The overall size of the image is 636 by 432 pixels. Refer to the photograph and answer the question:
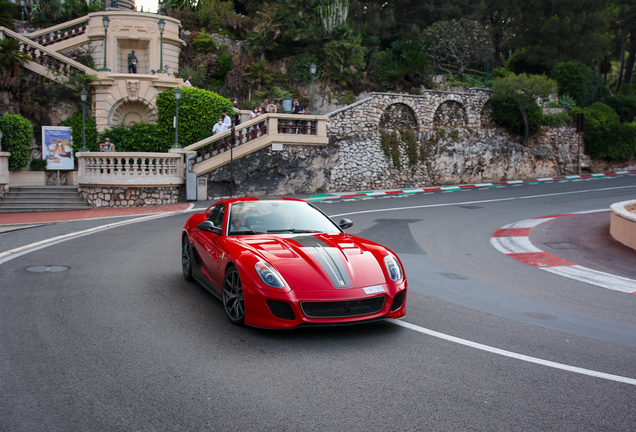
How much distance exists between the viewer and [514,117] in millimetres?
30047

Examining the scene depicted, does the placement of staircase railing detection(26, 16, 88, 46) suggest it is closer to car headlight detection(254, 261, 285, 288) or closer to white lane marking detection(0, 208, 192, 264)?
white lane marking detection(0, 208, 192, 264)

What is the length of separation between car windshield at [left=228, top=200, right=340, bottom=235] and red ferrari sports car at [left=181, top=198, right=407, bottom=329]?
0.5 inches

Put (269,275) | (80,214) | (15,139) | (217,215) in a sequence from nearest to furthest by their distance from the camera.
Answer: (269,275)
(217,215)
(80,214)
(15,139)

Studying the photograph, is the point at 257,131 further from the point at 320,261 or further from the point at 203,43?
the point at 320,261

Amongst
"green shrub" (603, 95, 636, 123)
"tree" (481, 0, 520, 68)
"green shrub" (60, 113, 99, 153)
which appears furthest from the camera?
"tree" (481, 0, 520, 68)

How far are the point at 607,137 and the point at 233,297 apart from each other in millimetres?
33031

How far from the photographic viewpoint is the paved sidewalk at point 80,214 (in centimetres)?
1655

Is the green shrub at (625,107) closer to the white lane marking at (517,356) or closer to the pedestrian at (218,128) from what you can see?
the pedestrian at (218,128)

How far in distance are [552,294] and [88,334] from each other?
6.57 metres

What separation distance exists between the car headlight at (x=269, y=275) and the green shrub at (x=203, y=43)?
29.6m

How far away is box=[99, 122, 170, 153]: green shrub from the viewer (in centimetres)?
2472

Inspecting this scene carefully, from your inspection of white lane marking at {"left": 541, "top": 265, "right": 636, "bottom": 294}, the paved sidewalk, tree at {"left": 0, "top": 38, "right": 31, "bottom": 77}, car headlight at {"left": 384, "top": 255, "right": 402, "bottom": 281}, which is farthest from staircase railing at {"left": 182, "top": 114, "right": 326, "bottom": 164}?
car headlight at {"left": 384, "top": 255, "right": 402, "bottom": 281}

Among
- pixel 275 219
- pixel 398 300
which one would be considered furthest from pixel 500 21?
pixel 398 300

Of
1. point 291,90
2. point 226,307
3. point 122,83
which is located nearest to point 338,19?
point 291,90
